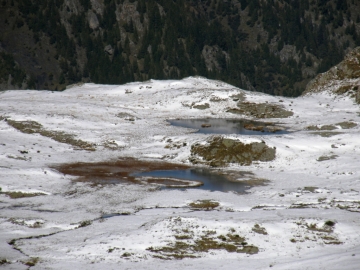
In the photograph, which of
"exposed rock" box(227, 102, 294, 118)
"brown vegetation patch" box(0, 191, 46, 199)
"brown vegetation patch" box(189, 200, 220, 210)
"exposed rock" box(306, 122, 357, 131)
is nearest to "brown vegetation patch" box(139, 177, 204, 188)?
"brown vegetation patch" box(189, 200, 220, 210)

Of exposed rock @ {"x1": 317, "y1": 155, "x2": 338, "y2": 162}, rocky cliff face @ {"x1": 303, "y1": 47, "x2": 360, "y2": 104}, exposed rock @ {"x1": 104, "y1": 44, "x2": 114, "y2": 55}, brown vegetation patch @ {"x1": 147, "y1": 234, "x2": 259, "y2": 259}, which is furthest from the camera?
exposed rock @ {"x1": 104, "y1": 44, "x2": 114, "y2": 55}

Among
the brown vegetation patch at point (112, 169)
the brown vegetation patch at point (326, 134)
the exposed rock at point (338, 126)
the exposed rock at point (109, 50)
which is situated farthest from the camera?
the exposed rock at point (109, 50)

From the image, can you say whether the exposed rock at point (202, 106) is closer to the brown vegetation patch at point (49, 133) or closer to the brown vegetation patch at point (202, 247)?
the brown vegetation patch at point (49, 133)

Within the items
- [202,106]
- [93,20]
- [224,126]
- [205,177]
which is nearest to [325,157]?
[205,177]

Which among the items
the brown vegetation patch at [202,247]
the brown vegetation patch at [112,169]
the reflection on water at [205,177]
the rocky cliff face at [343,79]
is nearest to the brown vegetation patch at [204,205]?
the reflection on water at [205,177]

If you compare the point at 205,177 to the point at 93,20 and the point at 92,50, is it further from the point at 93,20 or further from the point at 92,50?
the point at 93,20

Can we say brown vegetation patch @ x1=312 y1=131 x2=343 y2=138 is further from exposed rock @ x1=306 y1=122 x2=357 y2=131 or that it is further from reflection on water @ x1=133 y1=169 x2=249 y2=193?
reflection on water @ x1=133 y1=169 x2=249 y2=193
